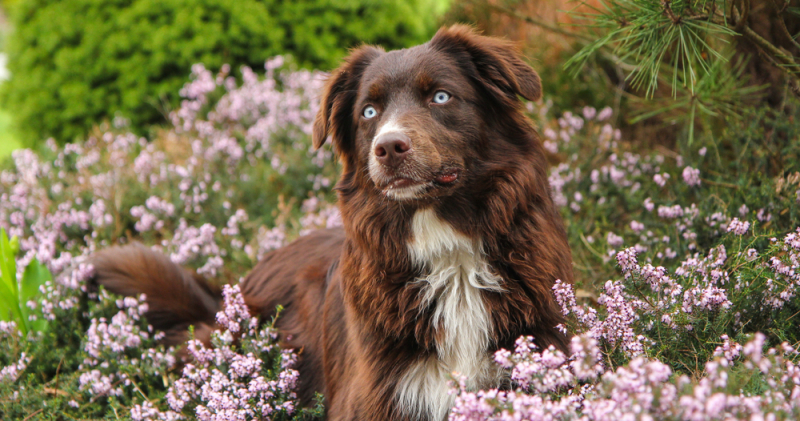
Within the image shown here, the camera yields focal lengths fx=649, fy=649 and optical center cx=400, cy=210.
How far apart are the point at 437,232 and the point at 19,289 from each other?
10.3 feet

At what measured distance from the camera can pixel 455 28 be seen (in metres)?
3.24

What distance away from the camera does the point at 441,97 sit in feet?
10.1

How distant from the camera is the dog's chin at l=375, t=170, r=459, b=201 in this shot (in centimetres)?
283

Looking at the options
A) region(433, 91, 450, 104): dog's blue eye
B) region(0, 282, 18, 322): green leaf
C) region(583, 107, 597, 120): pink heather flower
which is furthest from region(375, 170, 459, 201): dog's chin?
region(583, 107, 597, 120): pink heather flower

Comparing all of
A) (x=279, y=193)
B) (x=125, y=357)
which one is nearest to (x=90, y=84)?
(x=279, y=193)

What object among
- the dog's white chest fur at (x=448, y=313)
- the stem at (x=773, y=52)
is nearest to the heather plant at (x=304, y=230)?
the dog's white chest fur at (x=448, y=313)

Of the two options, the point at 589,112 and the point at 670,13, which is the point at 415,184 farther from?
the point at 589,112

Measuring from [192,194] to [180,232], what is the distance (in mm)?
678

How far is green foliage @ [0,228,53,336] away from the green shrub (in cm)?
359

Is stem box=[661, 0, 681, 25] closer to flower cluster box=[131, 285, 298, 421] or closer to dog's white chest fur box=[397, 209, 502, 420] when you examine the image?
dog's white chest fur box=[397, 209, 502, 420]

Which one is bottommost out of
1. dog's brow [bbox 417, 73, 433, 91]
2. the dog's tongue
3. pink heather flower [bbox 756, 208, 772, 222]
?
pink heather flower [bbox 756, 208, 772, 222]

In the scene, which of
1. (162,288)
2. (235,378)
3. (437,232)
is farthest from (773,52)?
(162,288)

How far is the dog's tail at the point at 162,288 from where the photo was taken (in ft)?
13.6

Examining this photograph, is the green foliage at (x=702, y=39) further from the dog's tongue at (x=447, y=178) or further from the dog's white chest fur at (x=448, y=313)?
the dog's white chest fur at (x=448, y=313)
